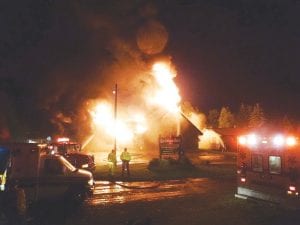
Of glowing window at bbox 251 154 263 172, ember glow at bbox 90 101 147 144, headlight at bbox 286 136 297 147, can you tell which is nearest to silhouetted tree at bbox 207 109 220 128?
ember glow at bbox 90 101 147 144

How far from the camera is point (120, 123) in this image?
2159 inches

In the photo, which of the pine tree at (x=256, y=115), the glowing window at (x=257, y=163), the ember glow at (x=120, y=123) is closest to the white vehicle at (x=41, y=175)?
the glowing window at (x=257, y=163)

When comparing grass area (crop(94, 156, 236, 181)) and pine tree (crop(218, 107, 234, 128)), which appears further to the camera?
pine tree (crop(218, 107, 234, 128))

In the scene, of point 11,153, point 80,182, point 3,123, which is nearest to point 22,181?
point 11,153

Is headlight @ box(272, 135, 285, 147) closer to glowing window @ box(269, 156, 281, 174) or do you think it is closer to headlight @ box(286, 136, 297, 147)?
headlight @ box(286, 136, 297, 147)

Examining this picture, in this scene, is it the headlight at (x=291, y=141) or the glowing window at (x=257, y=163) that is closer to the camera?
the headlight at (x=291, y=141)

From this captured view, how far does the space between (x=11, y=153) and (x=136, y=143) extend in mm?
43455

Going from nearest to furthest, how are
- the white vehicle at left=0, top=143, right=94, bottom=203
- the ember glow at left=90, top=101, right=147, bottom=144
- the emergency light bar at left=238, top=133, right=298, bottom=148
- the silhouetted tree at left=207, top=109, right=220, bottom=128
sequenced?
the emergency light bar at left=238, top=133, right=298, bottom=148 → the white vehicle at left=0, top=143, right=94, bottom=203 → the ember glow at left=90, top=101, right=147, bottom=144 → the silhouetted tree at left=207, top=109, right=220, bottom=128

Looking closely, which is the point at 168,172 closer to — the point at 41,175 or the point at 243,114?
the point at 41,175

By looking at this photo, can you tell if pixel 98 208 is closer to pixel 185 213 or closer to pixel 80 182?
pixel 80 182

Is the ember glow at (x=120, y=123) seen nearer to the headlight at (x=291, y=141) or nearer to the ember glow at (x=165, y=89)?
the ember glow at (x=165, y=89)

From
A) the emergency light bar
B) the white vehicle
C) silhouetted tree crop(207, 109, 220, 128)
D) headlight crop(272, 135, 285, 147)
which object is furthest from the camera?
silhouetted tree crop(207, 109, 220, 128)

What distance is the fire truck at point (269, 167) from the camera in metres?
11.8

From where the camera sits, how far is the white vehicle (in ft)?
41.0
